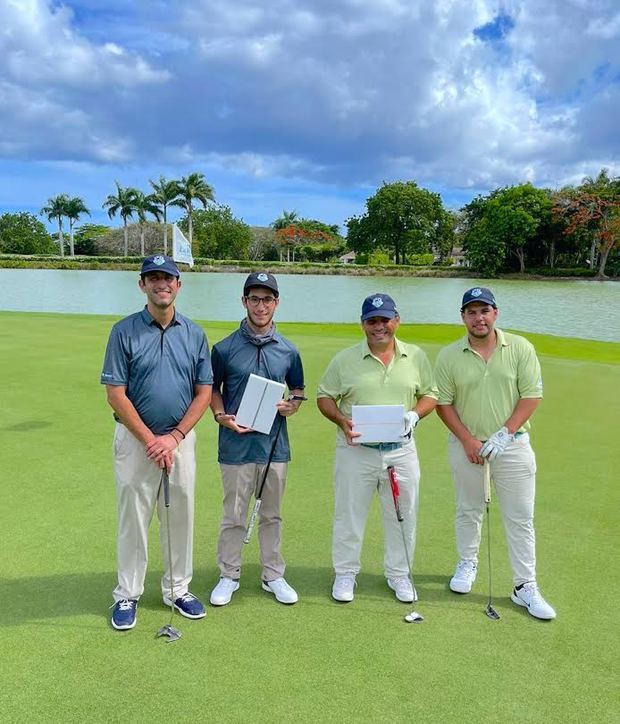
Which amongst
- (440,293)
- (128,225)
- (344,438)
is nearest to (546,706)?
(344,438)

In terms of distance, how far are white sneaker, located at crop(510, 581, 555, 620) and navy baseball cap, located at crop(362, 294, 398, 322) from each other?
1740 millimetres

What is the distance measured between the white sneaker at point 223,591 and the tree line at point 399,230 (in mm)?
54265

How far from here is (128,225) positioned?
8750 cm

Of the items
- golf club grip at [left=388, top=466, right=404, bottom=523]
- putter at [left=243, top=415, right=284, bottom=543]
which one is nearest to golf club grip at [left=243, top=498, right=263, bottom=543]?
putter at [left=243, top=415, right=284, bottom=543]

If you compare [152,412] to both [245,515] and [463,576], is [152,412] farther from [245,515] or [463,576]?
→ [463,576]

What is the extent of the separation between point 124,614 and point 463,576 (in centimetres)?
197

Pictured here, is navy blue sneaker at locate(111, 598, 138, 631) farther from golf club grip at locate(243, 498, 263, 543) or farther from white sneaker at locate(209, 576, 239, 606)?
golf club grip at locate(243, 498, 263, 543)

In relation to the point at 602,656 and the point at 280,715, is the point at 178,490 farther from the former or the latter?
the point at 602,656

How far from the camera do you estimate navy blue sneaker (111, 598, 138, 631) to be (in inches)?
134

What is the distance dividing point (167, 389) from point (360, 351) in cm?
115

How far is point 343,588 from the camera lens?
3.79m

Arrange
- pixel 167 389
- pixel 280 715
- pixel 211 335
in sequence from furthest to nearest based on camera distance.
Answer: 1. pixel 211 335
2. pixel 167 389
3. pixel 280 715

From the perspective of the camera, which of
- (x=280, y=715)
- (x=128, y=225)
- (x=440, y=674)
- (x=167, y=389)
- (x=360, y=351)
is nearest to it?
(x=280, y=715)

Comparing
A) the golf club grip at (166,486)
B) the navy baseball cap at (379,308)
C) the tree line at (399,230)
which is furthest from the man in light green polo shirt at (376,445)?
the tree line at (399,230)
